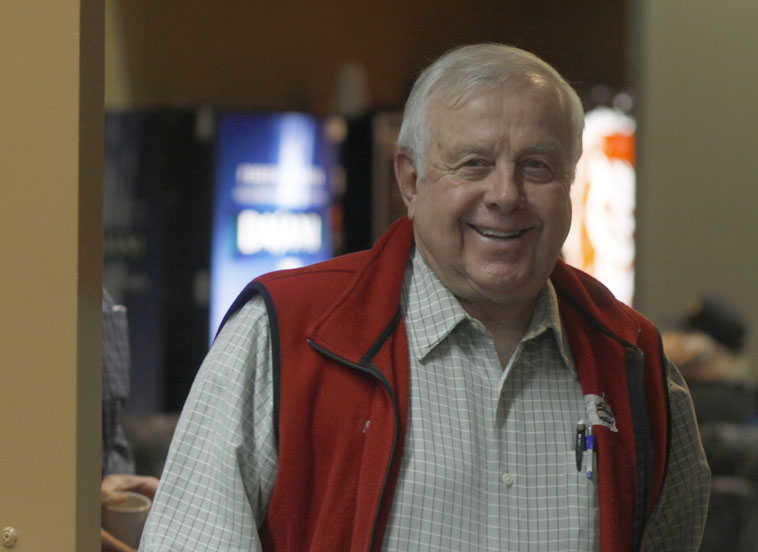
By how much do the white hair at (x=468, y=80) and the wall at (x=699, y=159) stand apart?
14.5 feet

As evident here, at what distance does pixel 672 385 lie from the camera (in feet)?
6.57

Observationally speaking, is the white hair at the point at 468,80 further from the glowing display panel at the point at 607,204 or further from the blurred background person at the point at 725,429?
Answer: the glowing display panel at the point at 607,204

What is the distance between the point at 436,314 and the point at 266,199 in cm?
464

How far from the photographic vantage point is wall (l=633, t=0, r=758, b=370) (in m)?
6.08

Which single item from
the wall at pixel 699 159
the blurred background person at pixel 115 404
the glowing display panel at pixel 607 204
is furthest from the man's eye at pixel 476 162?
the wall at pixel 699 159

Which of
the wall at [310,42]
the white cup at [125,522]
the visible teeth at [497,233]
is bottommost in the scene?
the white cup at [125,522]

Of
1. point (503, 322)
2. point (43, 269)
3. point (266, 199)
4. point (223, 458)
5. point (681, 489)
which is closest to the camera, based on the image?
point (43, 269)

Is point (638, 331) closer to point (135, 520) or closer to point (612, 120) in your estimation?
point (135, 520)

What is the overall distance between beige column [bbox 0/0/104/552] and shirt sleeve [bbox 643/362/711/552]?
1.04 m

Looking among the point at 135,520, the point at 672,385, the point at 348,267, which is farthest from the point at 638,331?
the point at 135,520

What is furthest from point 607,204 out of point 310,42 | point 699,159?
point 310,42

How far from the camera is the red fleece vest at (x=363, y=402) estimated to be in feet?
5.40

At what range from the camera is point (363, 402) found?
5.54ft

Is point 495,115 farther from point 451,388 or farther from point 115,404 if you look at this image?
point 115,404
